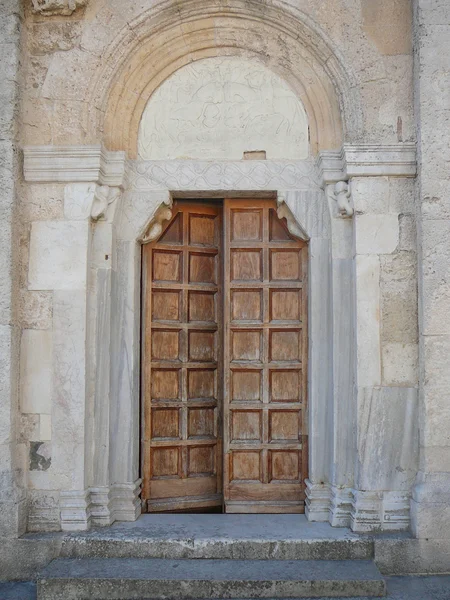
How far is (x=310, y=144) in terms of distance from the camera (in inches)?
189

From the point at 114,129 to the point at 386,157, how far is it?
197 cm

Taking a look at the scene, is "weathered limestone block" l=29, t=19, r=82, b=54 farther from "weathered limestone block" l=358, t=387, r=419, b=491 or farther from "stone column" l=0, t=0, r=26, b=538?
"weathered limestone block" l=358, t=387, r=419, b=491

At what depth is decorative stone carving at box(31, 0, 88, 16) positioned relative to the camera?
452cm

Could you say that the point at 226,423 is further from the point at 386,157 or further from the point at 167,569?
the point at 386,157

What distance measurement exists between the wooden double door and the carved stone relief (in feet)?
1.42

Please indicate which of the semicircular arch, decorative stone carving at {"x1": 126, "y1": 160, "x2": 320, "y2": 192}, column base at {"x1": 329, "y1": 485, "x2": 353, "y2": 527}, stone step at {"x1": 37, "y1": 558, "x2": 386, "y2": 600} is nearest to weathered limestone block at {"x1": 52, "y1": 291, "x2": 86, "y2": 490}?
stone step at {"x1": 37, "y1": 558, "x2": 386, "y2": 600}

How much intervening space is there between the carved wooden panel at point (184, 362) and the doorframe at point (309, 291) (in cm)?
17

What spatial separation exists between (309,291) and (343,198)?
0.74 m

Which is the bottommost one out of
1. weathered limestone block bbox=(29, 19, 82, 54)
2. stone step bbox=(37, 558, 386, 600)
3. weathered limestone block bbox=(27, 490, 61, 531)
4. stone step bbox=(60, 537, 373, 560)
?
stone step bbox=(37, 558, 386, 600)

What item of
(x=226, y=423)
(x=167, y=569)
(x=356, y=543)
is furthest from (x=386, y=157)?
(x=167, y=569)

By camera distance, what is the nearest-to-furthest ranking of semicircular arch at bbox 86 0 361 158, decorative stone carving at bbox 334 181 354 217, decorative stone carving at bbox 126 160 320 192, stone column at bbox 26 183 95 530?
stone column at bbox 26 183 95 530 < decorative stone carving at bbox 334 181 354 217 < semicircular arch at bbox 86 0 361 158 < decorative stone carving at bbox 126 160 320 192

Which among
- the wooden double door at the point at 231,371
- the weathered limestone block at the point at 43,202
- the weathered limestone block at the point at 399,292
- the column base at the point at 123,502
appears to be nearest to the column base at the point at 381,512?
the wooden double door at the point at 231,371

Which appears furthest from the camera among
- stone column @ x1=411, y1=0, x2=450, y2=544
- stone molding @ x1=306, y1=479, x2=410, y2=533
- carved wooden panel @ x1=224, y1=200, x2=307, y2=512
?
carved wooden panel @ x1=224, y1=200, x2=307, y2=512

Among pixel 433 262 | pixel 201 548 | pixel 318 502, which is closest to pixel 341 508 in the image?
pixel 318 502
